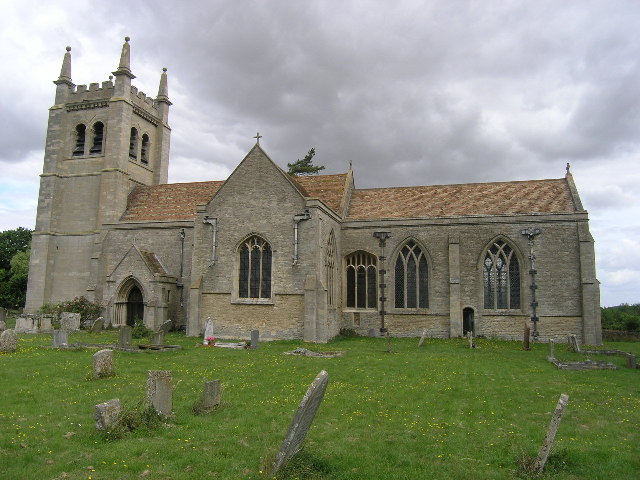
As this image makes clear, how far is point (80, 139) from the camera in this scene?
3488 centimetres

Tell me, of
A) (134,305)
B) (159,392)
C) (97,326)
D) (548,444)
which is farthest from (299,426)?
(134,305)

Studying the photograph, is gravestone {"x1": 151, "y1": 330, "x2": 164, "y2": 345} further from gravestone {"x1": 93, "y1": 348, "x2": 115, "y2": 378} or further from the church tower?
the church tower

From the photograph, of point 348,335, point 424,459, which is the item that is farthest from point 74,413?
point 348,335

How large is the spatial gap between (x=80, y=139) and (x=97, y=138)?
1527 mm

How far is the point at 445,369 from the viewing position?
15867 mm

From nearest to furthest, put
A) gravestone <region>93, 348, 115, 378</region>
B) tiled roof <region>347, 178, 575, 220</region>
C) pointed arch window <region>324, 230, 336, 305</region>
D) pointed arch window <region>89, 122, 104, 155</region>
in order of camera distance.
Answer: gravestone <region>93, 348, 115, 378</region>
pointed arch window <region>324, 230, 336, 305</region>
tiled roof <region>347, 178, 575, 220</region>
pointed arch window <region>89, 122, 104, 155</region>

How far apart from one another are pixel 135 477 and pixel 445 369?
11.3 metres

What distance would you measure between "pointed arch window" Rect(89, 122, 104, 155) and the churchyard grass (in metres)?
20.5

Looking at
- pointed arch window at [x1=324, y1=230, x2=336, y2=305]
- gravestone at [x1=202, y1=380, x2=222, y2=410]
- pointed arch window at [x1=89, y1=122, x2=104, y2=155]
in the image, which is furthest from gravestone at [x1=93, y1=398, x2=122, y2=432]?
pointed arch window at [x1=89, y1=122, x2=104, y2=155]

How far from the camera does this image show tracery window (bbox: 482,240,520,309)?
26.3m

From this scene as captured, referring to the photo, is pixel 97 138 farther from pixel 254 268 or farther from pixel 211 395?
pixel 211 395

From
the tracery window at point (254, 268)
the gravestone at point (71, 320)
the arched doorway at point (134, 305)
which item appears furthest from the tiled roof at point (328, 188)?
the gravestone at point (71, 320)

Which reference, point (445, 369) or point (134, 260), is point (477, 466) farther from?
point (134, 260)

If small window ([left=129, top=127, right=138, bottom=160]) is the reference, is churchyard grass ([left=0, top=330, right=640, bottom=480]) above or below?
below
